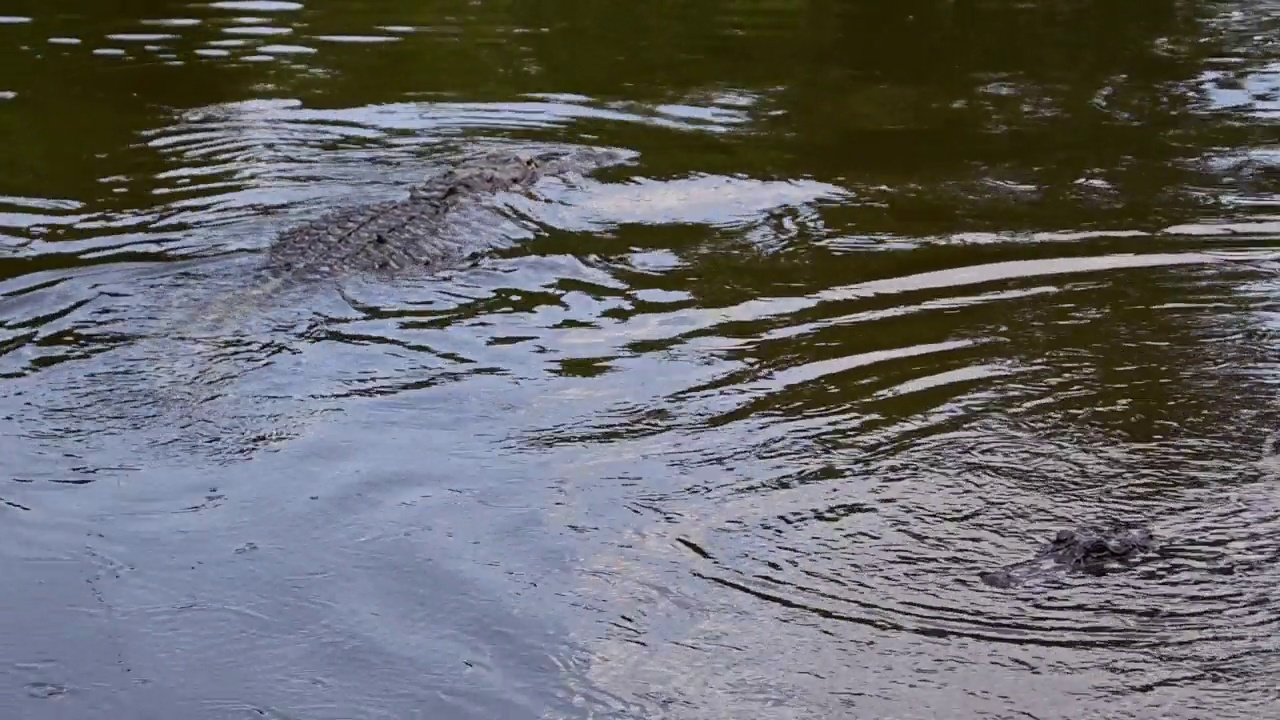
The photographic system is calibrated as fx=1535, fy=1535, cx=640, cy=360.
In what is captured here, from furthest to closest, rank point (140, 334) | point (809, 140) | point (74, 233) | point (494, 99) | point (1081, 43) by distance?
point (1081, 43) → point (494, 99) → point (809, 140) → point (74, 233) → point (140, 334)

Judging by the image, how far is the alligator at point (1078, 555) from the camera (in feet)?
18.7

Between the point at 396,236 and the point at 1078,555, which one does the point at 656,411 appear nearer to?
the point at 1078,555

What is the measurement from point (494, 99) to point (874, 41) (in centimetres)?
435

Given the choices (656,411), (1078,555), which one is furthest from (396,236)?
(1078,555)

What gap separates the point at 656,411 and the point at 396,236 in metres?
3.01

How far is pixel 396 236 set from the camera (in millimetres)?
9617

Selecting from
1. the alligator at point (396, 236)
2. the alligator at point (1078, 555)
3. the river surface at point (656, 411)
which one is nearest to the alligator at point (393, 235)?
the alligator at point (396, 236)

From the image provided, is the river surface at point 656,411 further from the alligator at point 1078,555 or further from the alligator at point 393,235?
the alligator at point 393,235

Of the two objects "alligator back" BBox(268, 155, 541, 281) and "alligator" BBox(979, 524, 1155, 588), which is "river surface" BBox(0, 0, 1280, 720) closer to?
"alligator" BBox(979, 524, 1155, 588)

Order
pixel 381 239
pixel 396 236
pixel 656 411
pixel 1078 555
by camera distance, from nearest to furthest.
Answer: pixel 1078 555, pixel 656 411, pixel 381 239, pixel 396 236

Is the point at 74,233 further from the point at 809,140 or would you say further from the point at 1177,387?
the point at 1177,387

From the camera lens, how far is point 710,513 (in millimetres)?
6281

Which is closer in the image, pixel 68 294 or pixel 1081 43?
pixel 68 294

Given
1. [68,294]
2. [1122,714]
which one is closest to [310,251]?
[68,294]
